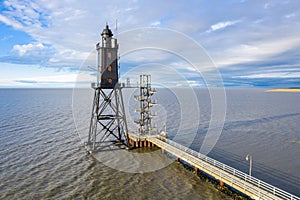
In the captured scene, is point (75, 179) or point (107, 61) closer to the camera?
point (75, 179)

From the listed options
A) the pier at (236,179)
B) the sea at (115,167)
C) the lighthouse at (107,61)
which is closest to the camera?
the pier at (236,179)

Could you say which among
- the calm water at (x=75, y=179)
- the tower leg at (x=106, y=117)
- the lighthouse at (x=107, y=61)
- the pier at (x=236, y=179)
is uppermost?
the lighthouse at (x=107, y=61)

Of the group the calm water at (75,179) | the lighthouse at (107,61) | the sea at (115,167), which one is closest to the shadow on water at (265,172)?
the sea at (115,167)

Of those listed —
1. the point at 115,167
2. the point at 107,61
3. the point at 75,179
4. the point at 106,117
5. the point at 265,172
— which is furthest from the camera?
the point at 106,117

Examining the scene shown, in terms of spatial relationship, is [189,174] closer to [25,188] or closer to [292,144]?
[25,188]

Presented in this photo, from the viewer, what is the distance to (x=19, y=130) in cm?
3638

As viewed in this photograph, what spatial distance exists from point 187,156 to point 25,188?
1501cm

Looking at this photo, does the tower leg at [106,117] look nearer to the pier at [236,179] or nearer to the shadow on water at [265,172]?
the pier at [236,179]

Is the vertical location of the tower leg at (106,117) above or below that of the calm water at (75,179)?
above

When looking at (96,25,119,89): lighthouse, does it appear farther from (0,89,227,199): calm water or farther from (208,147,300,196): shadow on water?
(208,147,300,196): shadow on water

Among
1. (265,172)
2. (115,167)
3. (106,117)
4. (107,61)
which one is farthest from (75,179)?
(265,172)

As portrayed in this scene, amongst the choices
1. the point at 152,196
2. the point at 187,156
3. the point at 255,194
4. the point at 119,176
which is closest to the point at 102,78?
the point at 119,176

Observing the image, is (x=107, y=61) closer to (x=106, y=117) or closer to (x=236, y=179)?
(x=106, y=117)

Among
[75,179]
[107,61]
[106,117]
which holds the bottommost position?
[75,179]
